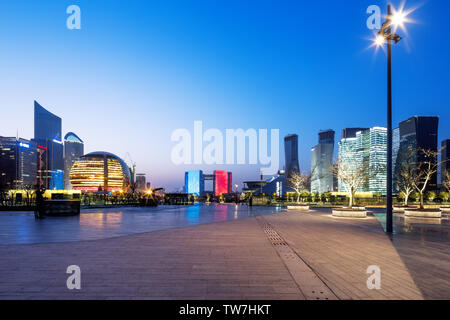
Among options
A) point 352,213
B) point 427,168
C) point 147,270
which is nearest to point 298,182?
point 427,168

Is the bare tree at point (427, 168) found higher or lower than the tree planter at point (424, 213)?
higher

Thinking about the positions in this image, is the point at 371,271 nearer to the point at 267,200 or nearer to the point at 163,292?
the point at 163,292

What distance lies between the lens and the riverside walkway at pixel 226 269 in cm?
491

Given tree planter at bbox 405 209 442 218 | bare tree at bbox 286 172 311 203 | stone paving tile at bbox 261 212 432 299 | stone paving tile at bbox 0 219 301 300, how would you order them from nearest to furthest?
1. stone paving tile at bbox 0 219 301 300
2. stone paving tile at bbox 261 212 432 299
3. tree planter at bbox 405 209 442 218
4. bare tree at bbox 286 172 311 203

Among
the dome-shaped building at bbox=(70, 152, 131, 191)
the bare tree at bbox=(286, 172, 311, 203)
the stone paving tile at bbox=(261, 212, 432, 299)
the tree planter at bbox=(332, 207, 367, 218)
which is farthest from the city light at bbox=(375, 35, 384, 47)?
the dome-shaped building at bbox=(70, 152, 131, 191)

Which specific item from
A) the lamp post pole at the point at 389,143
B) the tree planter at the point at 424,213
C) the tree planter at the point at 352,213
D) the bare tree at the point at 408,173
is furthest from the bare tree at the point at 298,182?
the lamp post pole at the point at 389,143

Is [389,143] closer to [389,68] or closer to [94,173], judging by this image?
[389,68]

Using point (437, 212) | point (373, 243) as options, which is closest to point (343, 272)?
point (373, 243)

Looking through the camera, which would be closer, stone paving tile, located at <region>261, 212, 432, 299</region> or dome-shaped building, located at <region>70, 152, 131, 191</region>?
stone paving tile, located at <region>261, 212, 432, 299</region>

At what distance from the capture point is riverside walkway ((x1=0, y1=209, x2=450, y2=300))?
4.91 metres

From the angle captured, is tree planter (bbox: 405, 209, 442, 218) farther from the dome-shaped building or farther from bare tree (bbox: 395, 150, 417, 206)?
the dome-shaped building

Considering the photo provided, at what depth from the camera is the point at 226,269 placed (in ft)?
20.9

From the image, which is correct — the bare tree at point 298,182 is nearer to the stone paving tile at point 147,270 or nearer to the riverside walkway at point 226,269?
the riverside walkway at point 226,269

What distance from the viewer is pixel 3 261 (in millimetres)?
6926
